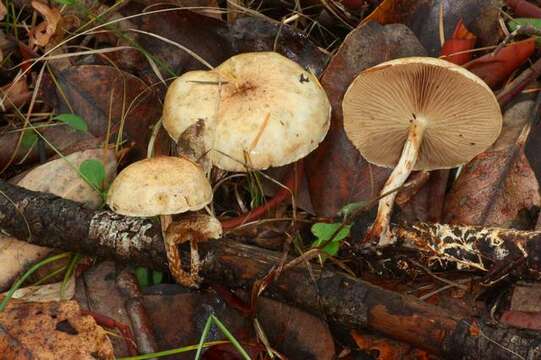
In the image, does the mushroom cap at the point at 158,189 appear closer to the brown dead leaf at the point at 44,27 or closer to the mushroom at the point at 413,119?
the mushroom at the point at 413,119

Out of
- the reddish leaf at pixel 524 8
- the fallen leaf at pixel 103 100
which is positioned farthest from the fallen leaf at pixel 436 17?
the fallen leaf at pixel 103 100

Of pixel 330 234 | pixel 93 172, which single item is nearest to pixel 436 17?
pixel 330 234

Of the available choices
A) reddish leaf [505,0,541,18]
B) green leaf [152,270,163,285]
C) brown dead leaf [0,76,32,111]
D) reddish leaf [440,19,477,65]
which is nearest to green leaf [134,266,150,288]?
green leaf [152,270,163,285]

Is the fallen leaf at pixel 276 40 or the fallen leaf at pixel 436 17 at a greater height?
the fallen leaf at pixel 436 17

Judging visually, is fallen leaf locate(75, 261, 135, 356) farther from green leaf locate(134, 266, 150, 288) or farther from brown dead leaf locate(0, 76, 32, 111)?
brown dead leaf locate(0, 76, 32, 111)

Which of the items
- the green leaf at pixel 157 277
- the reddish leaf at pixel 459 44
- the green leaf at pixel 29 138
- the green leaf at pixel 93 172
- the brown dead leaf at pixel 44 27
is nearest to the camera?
the green leaf at pixel 157 277

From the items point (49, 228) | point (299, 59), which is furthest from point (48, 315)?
point (299, 59)
